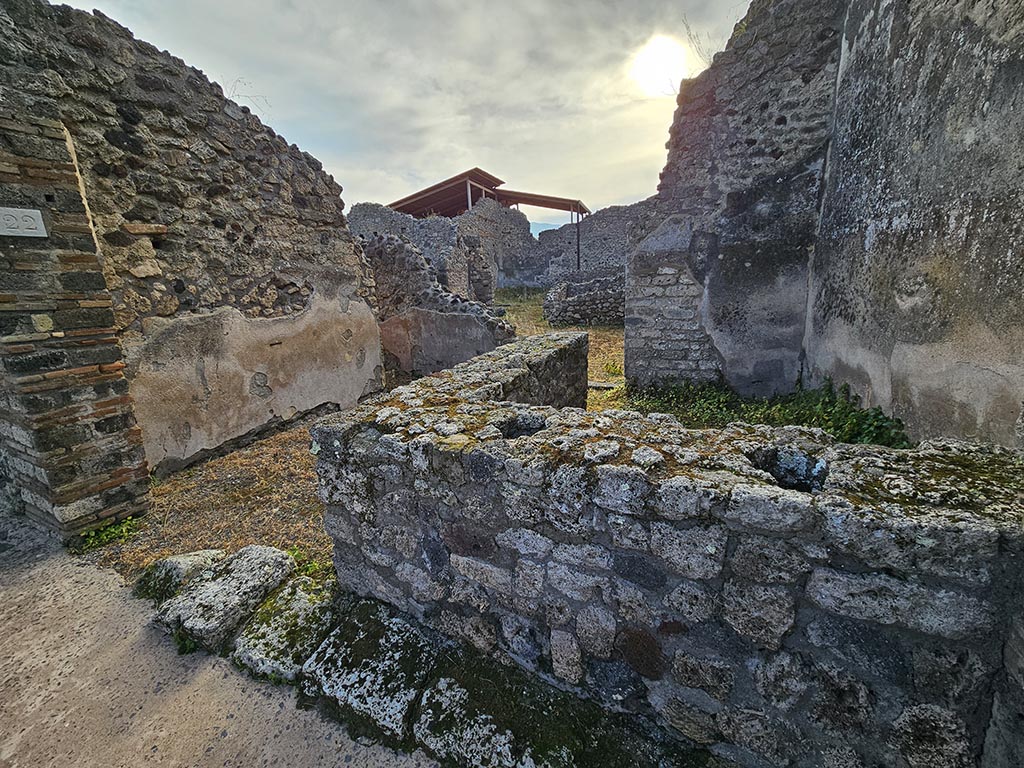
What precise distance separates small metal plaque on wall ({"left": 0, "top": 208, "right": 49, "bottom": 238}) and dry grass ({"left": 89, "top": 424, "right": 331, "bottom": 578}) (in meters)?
2.19

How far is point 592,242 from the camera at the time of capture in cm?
2164

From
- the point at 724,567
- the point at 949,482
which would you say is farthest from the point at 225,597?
the point at 949,482

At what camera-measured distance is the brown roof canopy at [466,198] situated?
860 inches

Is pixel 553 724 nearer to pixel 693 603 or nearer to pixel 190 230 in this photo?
pixel 693 603

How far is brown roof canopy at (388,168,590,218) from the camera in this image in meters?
21.8

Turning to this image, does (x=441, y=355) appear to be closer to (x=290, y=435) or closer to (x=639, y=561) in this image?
(x=290, y=435)

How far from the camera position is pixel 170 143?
3.80 meters

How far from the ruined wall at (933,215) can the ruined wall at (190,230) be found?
5703 mm

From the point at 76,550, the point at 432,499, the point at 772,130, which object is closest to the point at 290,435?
the point at 76,550

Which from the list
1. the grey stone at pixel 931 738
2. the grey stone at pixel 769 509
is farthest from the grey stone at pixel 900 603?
the grey stone at pixel 931 738

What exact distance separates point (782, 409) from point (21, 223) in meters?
6.68

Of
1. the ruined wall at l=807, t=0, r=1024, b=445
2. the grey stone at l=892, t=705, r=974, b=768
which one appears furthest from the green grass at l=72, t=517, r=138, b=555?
the ruined wall at l=807, t=0, r=1024, b=445

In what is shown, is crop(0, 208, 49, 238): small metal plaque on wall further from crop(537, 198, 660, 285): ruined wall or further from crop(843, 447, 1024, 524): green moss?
crop(537, 198, 660, 285): ruined wall

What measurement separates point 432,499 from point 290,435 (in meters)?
3.79
